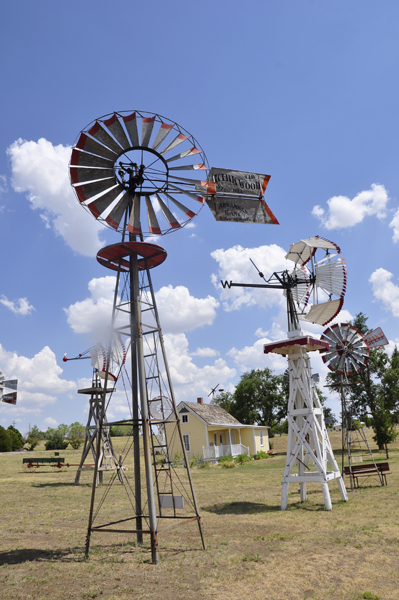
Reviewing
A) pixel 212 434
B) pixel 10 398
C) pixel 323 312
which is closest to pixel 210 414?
pixel 212 434

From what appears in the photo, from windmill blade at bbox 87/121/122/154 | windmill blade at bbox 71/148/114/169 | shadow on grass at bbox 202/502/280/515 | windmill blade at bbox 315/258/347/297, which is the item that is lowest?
shadow on grass at bbox 202/502/280/515

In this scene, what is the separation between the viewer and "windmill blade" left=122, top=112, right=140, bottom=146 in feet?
31.2

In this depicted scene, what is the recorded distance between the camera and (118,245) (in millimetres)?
9531

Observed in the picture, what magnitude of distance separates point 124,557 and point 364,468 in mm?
11653

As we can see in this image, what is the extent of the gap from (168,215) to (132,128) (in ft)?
6.83

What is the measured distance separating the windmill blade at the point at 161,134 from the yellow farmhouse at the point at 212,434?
87.6ft

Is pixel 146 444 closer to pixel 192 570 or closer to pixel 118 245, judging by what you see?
pixel 192 570

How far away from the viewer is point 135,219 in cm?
997

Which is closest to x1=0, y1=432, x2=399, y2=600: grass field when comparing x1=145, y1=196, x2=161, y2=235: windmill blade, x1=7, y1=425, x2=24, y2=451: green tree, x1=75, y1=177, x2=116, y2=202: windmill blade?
x1=145, y1=196, x2=161, y2=235: windmill blade

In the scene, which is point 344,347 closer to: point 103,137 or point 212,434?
point 103,137

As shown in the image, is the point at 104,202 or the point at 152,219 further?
the point at 152,219

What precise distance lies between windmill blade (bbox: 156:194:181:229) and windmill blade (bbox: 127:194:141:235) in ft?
2.02

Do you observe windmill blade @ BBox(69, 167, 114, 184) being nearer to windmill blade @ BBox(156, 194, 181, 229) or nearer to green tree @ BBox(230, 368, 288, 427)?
windmill blade @ BBox(156, 194, 181, 229)

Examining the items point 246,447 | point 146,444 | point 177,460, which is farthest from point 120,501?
point 246,447
